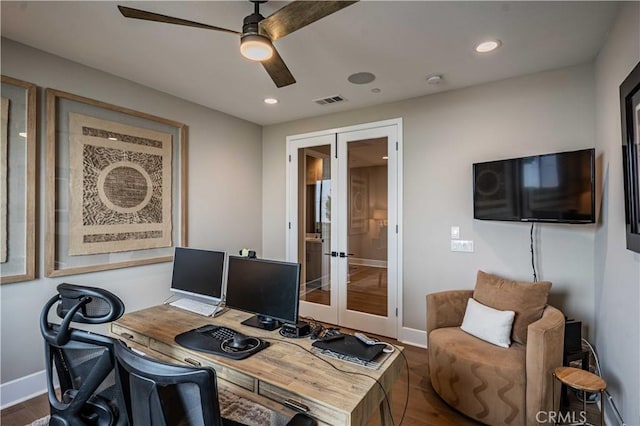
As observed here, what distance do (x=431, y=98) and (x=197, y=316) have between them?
3.09 meters

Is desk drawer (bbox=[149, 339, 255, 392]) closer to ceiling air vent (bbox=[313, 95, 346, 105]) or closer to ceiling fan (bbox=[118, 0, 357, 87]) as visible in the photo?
ceiling fan (bbox=[118, 0, 357, 87])

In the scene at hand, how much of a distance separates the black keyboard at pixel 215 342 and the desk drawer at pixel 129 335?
0.84ft

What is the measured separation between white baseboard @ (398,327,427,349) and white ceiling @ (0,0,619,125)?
8.60ft

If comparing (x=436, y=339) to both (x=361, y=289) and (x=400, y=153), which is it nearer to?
(x=361, y=289)

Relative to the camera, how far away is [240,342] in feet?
5.29

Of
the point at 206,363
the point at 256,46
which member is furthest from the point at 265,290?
the point at 256,46

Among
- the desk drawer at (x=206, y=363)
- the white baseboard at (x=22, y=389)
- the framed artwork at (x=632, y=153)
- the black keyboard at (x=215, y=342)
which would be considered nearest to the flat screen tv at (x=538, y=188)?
the framed artwork at (x=632, y=153)

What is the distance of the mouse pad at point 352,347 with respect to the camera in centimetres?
150

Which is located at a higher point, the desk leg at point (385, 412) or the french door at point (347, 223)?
the french door at point (347, 223)

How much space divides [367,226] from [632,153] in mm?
2446

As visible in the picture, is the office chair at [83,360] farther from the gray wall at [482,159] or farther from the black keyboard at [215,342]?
the gray wall at [482,159]

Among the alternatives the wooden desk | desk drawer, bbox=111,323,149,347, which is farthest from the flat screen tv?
desk drawer, bbox=111,323,149,347

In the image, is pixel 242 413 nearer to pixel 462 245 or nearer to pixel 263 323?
pixel 263 323

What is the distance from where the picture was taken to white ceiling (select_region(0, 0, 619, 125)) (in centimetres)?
194
